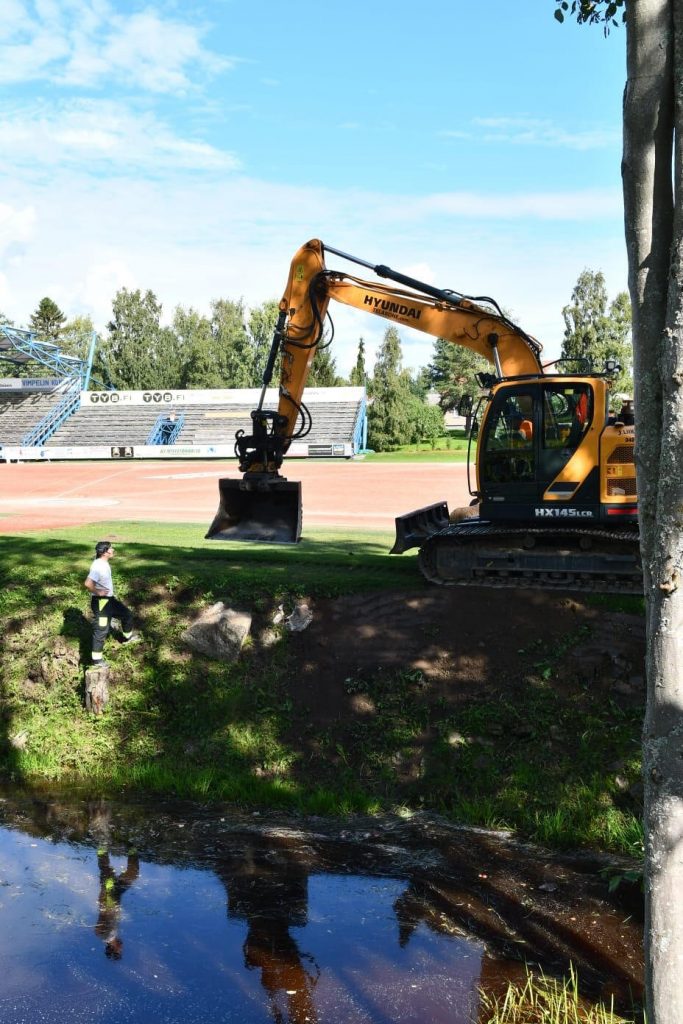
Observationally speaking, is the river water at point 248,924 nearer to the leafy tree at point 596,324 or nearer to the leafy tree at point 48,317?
the leafy tree at point 596,324

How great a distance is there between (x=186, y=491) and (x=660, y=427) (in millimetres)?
30338

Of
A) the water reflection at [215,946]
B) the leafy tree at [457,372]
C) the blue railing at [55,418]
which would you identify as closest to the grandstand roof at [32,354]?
the blue railing at [55,418]

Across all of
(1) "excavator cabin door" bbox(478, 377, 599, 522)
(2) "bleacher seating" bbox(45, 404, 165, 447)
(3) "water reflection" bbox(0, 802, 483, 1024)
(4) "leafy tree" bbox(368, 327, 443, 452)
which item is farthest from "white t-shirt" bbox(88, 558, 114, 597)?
(4) "leafy tree" bbox(368, 327, 443, 452)

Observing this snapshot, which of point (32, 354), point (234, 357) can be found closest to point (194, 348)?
point (234, 357)

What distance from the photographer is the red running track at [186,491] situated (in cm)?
2573

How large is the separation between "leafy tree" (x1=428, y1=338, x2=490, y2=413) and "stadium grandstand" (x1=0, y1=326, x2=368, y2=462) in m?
19.0

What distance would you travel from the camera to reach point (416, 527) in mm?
14648

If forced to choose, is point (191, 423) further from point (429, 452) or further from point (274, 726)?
point (274, 726)

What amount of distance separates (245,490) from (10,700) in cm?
431

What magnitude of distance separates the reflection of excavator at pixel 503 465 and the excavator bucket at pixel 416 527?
0.02m

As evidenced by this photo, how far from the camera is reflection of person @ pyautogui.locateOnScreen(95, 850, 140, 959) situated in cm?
820

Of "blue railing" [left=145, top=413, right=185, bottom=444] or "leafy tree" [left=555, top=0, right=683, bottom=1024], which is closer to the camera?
"leafy tree" [left=555, top=0, right=683, bottom=1024]

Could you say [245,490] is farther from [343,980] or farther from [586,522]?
[343,980]

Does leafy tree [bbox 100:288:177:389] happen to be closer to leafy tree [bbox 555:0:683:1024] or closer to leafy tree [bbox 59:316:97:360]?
leafy tree [bbox 59:316:97:360]
